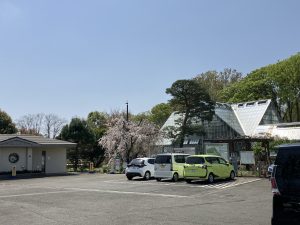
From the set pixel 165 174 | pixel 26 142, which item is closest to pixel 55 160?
pixel 26 142

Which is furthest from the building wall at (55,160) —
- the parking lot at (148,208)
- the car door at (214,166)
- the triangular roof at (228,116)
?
the triangular roof at (228,116)

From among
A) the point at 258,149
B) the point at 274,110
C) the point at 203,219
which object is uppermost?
the point at 274,110

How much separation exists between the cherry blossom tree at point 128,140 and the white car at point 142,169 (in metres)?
15.7

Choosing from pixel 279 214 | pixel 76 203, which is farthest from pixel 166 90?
pixel 279 214

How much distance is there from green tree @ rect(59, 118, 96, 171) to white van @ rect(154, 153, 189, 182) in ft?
79.4

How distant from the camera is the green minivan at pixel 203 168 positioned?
880 inches

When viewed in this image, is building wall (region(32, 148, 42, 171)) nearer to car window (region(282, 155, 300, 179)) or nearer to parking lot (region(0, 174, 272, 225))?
parking lot (region(0, 174, 272, 225))

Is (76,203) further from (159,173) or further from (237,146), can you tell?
(237,146)

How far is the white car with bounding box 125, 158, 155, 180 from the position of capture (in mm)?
26797

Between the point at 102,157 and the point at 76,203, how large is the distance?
122 ft

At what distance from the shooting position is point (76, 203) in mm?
14523

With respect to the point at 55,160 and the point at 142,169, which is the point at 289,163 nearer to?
the point at 142,169

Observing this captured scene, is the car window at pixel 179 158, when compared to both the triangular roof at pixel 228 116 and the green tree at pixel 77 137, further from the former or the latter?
the triangular roof at pixel 228 116

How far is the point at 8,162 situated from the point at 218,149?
1868 centimetres
